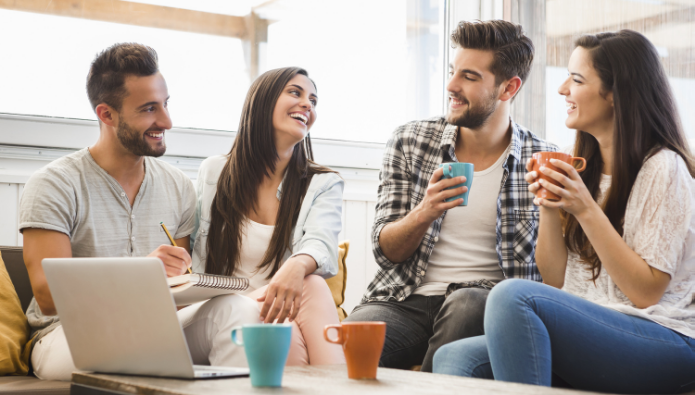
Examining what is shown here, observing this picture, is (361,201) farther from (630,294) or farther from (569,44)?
(630,294)

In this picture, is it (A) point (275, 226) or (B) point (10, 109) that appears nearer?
(A) point (275, 226)

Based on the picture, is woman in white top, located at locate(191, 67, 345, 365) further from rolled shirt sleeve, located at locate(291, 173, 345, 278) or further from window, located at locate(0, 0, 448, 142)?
window, located at locate(0, 0, 448, 142)

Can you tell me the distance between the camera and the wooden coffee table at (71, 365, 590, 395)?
0.86 meters

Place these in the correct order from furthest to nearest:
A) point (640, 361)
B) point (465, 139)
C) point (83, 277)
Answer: point (465, 139), point (640, 361), point (83, 277)

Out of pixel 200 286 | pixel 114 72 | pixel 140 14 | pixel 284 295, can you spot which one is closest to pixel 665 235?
pixel 284 295

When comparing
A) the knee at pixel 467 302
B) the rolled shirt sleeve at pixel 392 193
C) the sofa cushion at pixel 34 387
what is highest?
the rolled shirt sleeve at pixel 392 193

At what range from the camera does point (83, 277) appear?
100 centimetres

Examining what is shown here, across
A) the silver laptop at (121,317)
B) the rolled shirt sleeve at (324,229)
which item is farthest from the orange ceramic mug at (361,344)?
the rolled shirt sleeve at (324,229)

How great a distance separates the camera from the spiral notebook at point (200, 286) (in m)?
1.20

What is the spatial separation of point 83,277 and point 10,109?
1568 millimetres

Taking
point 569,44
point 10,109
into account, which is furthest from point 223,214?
point 569,44

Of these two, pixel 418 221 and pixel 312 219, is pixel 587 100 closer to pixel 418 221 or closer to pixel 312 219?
pixel 418 221

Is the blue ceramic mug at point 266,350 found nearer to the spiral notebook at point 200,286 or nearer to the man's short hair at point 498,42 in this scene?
the spiral notebook at point 200,286

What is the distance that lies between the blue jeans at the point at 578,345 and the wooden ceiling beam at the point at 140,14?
1.81 metres
